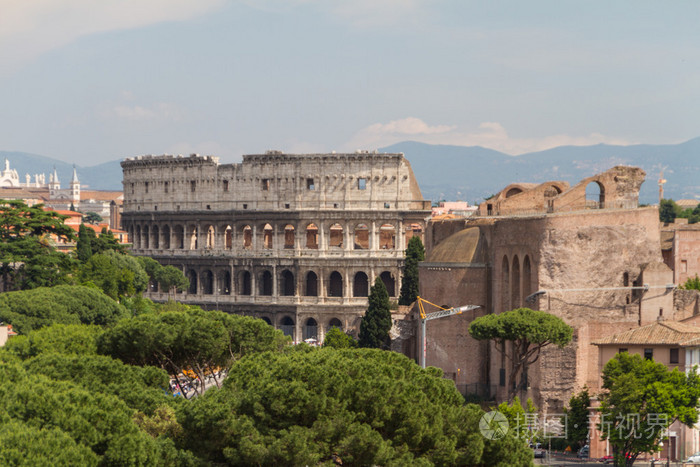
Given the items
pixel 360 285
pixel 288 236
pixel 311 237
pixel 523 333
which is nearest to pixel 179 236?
pixel 288 236

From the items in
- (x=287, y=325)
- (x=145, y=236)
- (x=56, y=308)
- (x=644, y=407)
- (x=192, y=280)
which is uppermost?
(x=145, y=236)

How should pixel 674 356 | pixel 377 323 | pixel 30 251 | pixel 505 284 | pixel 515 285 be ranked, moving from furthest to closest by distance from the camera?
pixel 377 323, pixel 30 251, pixel 505 284, pixel 515 285, pixel 674 356

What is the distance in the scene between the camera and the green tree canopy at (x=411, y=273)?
→ 8212 centimetres

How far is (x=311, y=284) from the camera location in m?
103

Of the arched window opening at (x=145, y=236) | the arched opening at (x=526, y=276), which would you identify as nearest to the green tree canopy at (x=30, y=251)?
the arched window opening at (x=145, y=236)

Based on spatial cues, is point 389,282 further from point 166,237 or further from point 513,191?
point 513,191

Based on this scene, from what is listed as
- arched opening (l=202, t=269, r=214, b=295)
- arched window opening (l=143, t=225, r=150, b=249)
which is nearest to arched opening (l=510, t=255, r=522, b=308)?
arched opening (l=202, t=269, r=214, b=295)

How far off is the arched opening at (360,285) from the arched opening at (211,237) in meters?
12.4

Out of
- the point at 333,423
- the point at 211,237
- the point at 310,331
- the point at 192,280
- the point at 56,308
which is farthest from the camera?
the point at 211,237

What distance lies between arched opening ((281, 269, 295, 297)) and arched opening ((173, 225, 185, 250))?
384 inches

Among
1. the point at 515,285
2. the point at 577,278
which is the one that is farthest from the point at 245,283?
the point at 577,278

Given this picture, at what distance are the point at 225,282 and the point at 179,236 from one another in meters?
6.04

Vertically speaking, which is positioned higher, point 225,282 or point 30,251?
point 30,251

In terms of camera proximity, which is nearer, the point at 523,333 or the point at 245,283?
the point at 523,333
